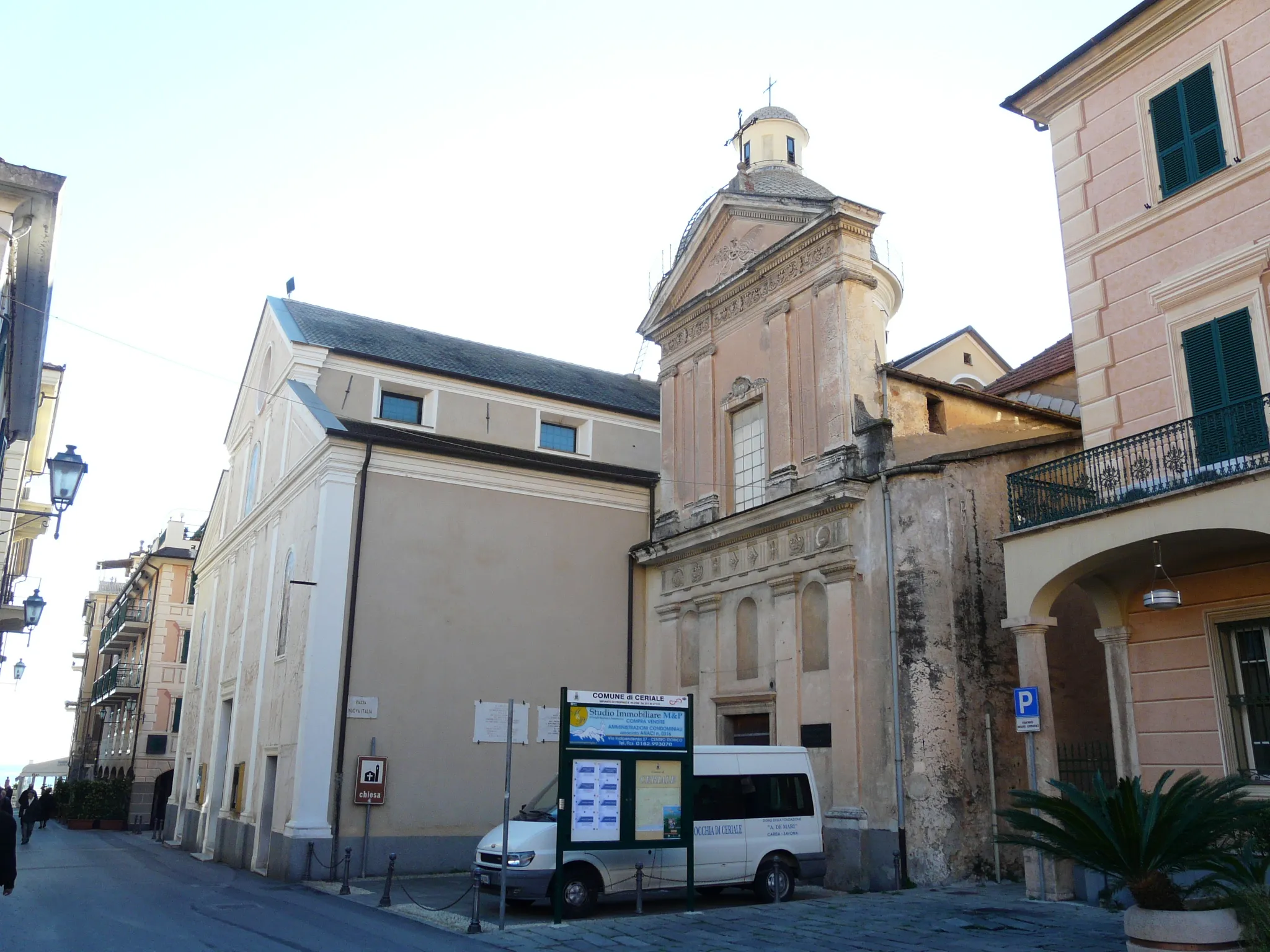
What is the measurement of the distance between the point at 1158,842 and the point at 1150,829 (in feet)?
0.46

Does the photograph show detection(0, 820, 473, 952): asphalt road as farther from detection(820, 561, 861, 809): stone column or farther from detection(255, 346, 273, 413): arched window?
detection(255, 346, 273, 413): arched window

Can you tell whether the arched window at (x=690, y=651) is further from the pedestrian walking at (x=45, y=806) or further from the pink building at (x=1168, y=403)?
the pedestrian walking at (x=45, y=806)

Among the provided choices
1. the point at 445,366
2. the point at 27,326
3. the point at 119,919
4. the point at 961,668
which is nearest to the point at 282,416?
the point at 445,366

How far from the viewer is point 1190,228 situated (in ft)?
46.0

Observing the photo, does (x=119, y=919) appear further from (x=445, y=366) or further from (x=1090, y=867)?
(x=445, y=366)

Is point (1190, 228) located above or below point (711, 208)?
below

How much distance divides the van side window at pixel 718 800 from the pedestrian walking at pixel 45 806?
103 ft

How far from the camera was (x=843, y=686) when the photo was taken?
18.4 meters

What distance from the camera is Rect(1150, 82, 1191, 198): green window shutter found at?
47.1 feet

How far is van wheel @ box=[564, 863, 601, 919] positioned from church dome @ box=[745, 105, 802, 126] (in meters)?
20.9

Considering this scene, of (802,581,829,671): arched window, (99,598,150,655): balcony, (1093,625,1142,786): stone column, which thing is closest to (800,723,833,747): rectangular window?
(802,581,829,671): arched window

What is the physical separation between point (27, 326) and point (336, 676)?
836 centimetres

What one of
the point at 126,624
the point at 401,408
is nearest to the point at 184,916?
the point at 401,408

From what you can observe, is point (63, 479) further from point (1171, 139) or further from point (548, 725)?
point (1171, 139)
